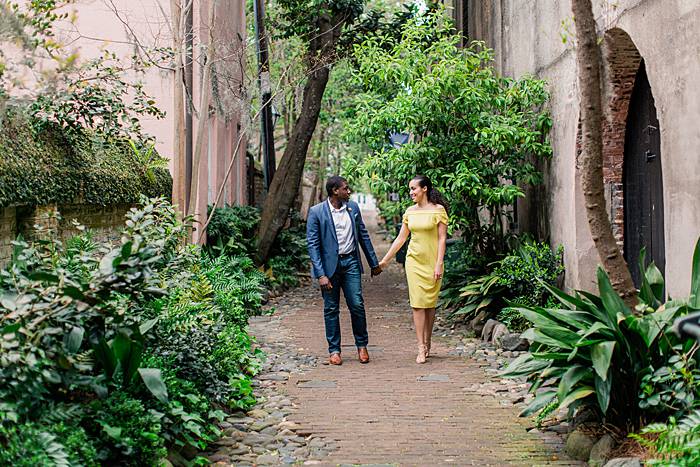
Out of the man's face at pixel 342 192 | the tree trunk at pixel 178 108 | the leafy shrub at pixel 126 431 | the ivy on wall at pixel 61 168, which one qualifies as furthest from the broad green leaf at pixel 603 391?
the tree trunk at pixel 178 108

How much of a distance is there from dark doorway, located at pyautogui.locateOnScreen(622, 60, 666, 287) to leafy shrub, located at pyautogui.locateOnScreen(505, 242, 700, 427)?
277 cm

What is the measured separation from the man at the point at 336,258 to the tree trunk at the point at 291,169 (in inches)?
285

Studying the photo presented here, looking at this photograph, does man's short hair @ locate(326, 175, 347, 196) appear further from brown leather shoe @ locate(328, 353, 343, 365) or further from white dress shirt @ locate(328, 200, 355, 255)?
brown leather shoe @ locate(328, 353, 343, 365)

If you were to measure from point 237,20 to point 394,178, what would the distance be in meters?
10.3

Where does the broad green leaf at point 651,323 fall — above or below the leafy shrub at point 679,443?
above

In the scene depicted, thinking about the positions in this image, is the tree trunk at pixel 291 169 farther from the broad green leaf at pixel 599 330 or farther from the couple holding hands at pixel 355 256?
the broad green leaf at pixel 599 330

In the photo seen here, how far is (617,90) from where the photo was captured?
8.88 m

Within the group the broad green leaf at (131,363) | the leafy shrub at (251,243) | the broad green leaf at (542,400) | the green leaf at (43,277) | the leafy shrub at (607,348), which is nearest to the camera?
the green leaf at (43,277)

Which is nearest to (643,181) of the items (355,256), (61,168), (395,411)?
(355,256)

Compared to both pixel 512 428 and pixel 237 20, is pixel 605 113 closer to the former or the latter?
pixel 512 428

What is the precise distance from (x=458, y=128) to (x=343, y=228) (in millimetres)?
3230

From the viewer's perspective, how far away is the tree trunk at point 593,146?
5.59 meters

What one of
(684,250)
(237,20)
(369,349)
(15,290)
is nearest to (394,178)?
(369,349)

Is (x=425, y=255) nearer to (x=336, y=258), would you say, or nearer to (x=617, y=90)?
(x=336, y=258)
